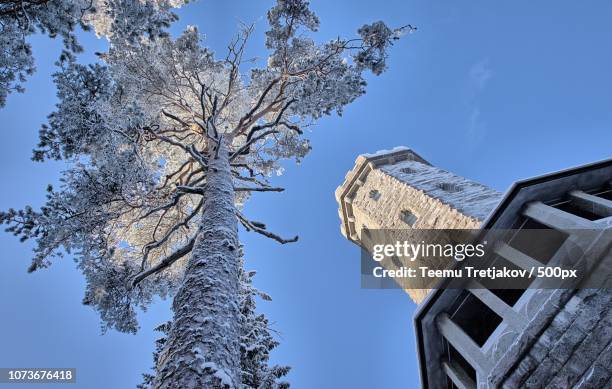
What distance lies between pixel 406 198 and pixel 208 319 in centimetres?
1686

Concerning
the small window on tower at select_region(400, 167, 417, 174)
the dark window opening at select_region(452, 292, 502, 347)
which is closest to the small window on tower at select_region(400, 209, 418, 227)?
the small window on tower at select_region(400, 167, 417, 174)

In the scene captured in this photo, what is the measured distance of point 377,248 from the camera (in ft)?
75.6

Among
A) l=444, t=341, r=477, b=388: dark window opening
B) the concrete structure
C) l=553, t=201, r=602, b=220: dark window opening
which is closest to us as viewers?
the concrete structure

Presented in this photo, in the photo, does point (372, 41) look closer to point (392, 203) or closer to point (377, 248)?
point (392, 203)

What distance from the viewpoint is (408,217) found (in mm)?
19156

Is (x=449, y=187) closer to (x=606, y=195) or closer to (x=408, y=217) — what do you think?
(x=408, y=217)

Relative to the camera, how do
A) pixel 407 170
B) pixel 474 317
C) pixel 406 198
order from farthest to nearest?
pixel 407 170, pixel 406 198, pixel 474 317

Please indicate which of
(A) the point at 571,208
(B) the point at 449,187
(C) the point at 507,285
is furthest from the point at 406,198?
(C) the point at 507,285

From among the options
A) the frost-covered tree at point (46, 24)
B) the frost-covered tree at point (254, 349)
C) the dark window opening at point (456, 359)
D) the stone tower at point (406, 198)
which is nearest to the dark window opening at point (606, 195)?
the stone tower at point (406, 198)

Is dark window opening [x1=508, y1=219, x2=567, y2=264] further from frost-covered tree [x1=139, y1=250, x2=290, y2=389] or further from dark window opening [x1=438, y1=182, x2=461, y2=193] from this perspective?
dark window opening [x1=438, y1=182, x2=461, y2=193]

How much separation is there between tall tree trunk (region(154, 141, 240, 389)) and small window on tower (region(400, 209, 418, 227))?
13.8m

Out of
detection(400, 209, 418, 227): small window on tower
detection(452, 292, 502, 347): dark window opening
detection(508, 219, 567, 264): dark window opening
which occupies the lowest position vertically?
detection(452, 292, 502, 347): dark window opening

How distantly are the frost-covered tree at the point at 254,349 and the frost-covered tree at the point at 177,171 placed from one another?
1862mm

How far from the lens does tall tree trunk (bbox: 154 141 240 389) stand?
3246mm
